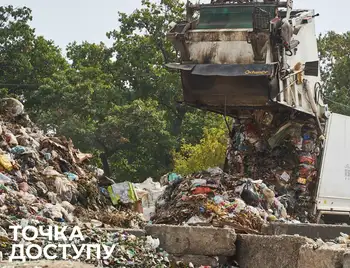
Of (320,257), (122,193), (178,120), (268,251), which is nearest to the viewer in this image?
(320,257)

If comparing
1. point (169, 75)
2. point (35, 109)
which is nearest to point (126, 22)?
point (169, 75)

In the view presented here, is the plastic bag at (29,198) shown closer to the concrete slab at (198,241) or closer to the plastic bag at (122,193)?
the plastic bag at (122,193)

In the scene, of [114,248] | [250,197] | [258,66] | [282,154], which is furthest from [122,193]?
[114,248]

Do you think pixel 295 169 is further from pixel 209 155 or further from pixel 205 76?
pixel 209 155

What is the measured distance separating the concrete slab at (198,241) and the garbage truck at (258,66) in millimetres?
5014

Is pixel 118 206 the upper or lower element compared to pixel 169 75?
lower

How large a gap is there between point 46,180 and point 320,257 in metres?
5.79

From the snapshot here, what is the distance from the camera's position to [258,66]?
10.8 m

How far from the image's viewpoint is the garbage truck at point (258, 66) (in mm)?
10828

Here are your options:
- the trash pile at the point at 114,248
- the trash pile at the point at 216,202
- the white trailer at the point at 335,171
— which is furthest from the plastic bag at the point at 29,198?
the white trailer at the point at 335,171

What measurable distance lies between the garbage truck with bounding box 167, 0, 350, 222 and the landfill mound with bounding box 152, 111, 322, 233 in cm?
15

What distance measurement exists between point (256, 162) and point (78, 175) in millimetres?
2800

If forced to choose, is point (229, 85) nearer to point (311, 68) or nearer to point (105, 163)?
point (311, 68)

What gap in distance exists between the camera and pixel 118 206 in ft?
36.8
